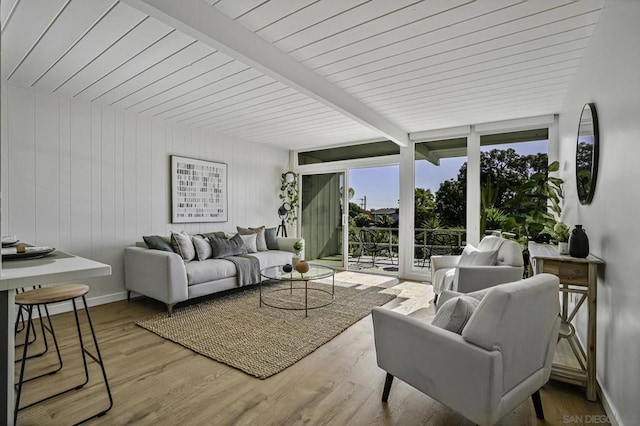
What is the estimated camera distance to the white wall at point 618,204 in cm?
162

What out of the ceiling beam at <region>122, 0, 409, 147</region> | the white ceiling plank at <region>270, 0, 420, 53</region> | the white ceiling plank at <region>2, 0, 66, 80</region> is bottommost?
the ceiling beam at <region>122, 0, 409, 147</region>

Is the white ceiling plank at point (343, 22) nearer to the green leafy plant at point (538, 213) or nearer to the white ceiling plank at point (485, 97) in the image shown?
the white ceiling plank at point (485, 97)

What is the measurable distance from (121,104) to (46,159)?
39.4 inches

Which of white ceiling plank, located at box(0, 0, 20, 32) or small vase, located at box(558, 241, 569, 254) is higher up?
white ceiling plank, located at box(0, 0, 20, 32)

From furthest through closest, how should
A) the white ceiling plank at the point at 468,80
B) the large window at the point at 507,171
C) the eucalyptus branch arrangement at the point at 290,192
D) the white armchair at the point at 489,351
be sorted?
the eucalyptus branch arrangement at the point at 290,192 → the large window at the point at 507,171 → the white ceiling plank at the point at 468,80 → the white armchair at the point at 489,351

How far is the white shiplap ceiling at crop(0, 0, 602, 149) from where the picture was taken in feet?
7.04

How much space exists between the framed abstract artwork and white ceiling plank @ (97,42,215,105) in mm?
1158

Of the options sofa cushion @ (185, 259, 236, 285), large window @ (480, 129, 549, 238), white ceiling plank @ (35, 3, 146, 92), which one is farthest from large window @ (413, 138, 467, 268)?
white ceiling plank @ (35, 3, 146, 92)

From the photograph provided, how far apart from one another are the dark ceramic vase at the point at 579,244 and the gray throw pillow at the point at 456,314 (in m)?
1.00

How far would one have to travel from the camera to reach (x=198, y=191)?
5035 millimetres

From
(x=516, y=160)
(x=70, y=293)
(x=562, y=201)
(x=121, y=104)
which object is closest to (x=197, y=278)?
(x=70, y=293)

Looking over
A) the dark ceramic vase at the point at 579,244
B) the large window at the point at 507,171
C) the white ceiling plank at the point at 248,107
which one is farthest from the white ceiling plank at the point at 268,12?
the large window at the point at 507,171

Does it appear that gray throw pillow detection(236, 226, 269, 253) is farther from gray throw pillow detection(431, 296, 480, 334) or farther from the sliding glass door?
gray throw pillow detection(431, 296, 480, 334)

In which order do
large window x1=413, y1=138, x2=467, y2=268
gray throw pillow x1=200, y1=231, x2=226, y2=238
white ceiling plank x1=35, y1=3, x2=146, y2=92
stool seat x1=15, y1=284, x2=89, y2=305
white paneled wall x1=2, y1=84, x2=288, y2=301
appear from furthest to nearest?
large window x1=413, y1=138, x2=467, y2=268 → gray throw pillow x1=200, y1=231, x2=226, y2=238 → white paneled wall x1=2, y1=84, x2=288, y2=301 → white ceiling plank x1=35, y1=3, x2=146, y2=92 → stool seat x1=15, y1=284, x2=89, y2=305
